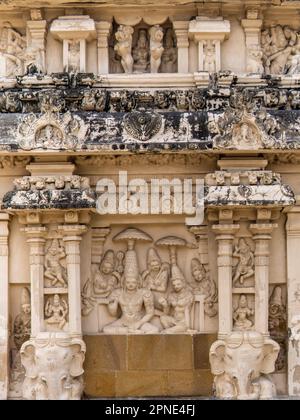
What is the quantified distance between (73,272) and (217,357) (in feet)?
5.15

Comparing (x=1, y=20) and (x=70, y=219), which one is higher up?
(x=1, y=20)

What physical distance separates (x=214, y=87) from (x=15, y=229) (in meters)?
2.36

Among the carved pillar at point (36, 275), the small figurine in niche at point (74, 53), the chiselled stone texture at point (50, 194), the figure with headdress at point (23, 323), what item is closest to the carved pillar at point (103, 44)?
the small figurine in niche at point (74, 53)

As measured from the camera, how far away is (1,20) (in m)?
10.5

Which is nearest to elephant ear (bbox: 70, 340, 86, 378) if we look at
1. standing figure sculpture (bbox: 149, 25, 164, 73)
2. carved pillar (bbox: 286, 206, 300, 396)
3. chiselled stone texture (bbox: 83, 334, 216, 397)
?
chiselled stone texture (bbox: 83, 334, 216, 397)

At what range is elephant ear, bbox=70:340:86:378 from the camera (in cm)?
983

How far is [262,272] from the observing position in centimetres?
993

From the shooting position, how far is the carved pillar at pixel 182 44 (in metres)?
10.4

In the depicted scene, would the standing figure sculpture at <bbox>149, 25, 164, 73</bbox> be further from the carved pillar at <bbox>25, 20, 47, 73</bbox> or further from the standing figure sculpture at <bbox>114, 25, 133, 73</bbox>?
the carved pillar at <bbox>25, 20, 47, 73</bbox>

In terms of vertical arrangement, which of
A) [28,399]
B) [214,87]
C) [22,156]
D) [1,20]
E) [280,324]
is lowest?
[28,399]

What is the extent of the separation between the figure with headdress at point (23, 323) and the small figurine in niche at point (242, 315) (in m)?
1.99

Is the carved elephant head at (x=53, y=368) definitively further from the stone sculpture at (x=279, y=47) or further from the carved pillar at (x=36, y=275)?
the stone sculpture at (x=279, y=47)

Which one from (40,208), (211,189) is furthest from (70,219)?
(211,189)

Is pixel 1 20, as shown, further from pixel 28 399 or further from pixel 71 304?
pixel 28 399
